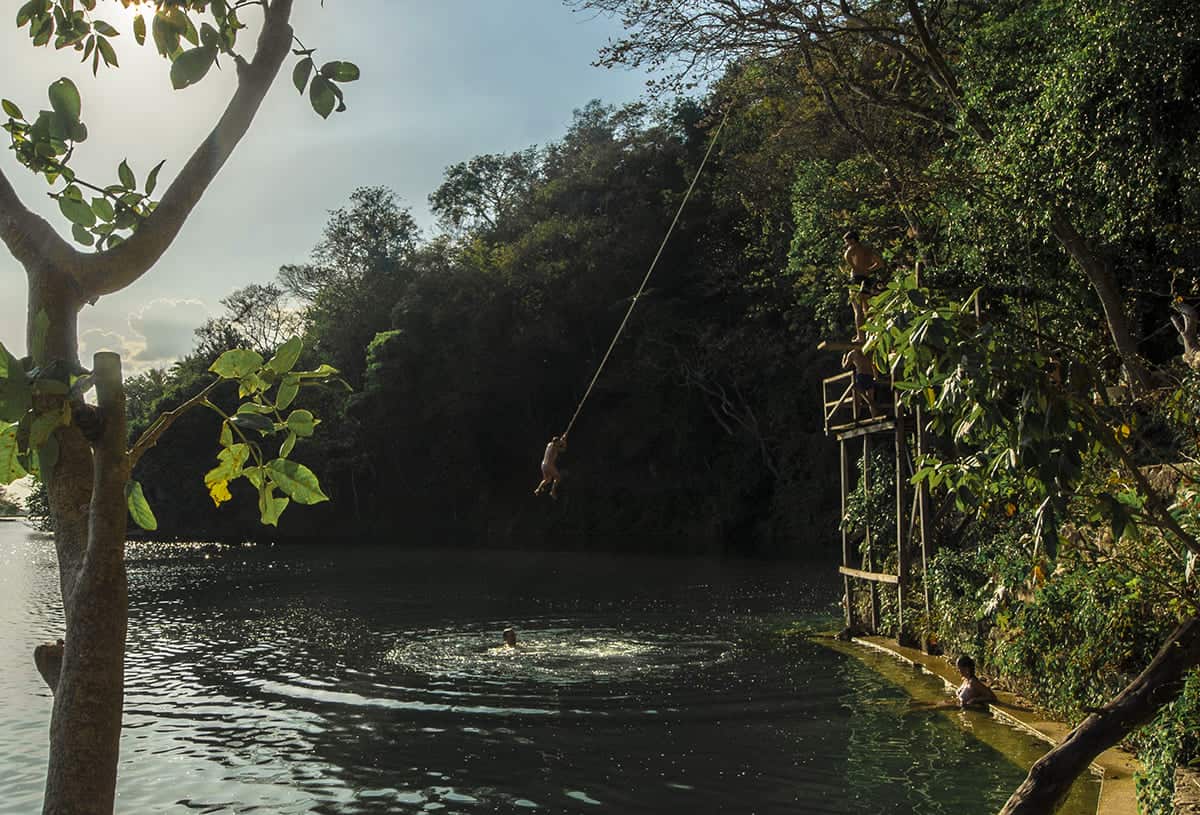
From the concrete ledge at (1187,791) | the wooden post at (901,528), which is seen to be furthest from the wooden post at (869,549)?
the concrete ledge at (1187,791)

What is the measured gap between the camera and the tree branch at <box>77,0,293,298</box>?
209 cm

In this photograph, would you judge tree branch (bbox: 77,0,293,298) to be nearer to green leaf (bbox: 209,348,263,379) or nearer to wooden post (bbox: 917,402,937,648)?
green leaf (bbox: 209,348,263,379)

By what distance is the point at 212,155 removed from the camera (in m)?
2.16

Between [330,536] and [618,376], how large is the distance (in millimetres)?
15372

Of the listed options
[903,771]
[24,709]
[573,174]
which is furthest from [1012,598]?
[573,174]

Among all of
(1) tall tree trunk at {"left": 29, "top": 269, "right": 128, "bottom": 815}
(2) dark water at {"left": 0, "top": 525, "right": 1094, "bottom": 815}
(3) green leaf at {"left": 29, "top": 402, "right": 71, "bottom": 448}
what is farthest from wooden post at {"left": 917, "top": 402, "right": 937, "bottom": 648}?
(3) green leaf at {"left": 29, "top": 402, "right": 71, "bottom": 448}

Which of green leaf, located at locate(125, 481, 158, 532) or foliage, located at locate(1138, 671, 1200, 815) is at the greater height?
green leaf, located at locate(125, 481, 158, 532)

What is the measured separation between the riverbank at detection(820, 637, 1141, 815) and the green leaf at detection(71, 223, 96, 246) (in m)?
6.74

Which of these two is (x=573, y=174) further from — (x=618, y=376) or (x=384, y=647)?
(x=384, y=647)

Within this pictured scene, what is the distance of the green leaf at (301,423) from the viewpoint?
2045 mm

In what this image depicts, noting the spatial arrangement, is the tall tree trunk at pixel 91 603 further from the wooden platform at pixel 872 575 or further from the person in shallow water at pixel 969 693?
the wooden platform at pixel 872 575

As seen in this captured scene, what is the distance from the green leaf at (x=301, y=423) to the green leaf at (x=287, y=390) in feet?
0.16

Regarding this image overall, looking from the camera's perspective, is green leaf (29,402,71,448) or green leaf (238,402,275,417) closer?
green leaf (29,402,71,448)

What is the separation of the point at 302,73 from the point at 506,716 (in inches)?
396
